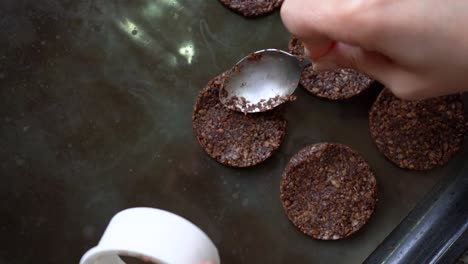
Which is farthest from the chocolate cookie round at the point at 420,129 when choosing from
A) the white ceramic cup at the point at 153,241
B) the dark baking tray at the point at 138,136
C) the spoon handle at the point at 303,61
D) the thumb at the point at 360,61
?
the white ceramic cup at the point at 153,241

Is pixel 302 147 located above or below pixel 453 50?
below

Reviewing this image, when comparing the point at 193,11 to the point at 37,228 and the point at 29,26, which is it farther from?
the point at 37,228

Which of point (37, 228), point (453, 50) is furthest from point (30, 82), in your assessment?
point (453, 50)

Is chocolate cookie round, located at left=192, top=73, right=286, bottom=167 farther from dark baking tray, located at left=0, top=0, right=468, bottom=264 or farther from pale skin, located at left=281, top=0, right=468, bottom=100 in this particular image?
pale skin, located at left=281, top=0, right=468, bottom=100

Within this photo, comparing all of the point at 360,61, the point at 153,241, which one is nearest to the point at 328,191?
the point at 360,61

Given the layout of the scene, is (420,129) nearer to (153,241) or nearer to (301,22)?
(301,22)

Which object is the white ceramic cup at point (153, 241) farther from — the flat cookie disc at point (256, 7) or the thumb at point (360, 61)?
the flat cookie disc at point (256, 7)

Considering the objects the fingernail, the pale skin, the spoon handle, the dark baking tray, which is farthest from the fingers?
the dark baking tray
